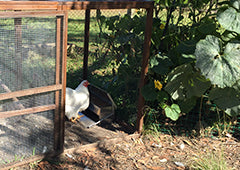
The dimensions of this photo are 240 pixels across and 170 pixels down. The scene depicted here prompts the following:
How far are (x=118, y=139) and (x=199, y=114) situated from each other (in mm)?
1071

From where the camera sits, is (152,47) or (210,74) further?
(152,47)

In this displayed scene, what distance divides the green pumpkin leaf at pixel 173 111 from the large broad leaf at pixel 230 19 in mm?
1115

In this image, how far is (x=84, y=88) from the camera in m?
4.52

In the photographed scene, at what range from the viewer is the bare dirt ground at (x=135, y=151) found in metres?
3.55

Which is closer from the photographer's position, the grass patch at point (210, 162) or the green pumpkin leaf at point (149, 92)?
the grass patch at point (210, 162)

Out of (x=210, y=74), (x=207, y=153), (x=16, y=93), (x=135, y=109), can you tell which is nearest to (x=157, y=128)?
(x=135, y=109)

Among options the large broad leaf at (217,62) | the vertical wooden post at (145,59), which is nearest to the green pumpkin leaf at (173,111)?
the vertical wooden post at (145,59)

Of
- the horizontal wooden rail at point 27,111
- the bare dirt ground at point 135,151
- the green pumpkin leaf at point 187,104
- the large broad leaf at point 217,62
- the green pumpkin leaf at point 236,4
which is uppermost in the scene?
the green pumpkin leaf at point 236,4

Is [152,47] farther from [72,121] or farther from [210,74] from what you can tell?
[72,121]

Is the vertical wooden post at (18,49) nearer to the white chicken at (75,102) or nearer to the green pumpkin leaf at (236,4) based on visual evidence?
the white chicken at (75,102)

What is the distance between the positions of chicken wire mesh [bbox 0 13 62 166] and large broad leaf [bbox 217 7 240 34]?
1.63 metres

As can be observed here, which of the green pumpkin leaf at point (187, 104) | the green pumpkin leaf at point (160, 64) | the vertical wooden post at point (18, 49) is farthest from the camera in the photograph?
the green pumpkin leaf at point (187, 104)

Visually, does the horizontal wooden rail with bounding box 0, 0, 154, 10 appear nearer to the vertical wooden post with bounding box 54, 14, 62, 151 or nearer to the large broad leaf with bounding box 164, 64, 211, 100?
the vertical wooden post with bounding box 54, 14, 62, 151

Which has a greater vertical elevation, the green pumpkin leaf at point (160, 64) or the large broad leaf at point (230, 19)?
the large broad leaf at point (230, 19)
